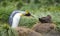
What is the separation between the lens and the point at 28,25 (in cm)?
974

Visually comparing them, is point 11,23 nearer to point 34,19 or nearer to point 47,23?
point 34,19

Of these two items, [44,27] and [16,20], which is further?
[16,20]

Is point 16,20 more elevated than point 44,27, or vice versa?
point 44,27

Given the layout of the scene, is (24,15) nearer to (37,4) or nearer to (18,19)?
(18,19)

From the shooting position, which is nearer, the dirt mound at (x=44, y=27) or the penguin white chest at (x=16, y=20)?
the dirt mound at (x=44, y=27)

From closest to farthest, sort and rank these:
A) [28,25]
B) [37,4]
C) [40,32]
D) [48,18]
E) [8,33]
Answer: [8,33] → [40,32] → [48,18] → [28,25] → [37,4]

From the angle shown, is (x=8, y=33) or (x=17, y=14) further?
(x=17, y=14)

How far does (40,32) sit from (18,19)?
190 centimetres

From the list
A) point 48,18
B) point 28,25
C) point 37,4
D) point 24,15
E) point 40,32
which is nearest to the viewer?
point 40,32

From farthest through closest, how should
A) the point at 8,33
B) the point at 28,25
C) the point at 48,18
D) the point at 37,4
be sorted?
the point at 37,4 → the point at 28,25 → the point at 48,18 → the point at 8,33

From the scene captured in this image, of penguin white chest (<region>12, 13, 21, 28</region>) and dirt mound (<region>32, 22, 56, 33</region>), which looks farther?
penguin white chest (<region>12, 13, 21, 28</region>)

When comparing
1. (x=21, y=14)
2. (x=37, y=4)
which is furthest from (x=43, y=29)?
(x=37, y=4)

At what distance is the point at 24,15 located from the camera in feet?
34.3

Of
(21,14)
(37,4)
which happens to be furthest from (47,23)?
(37,4)
